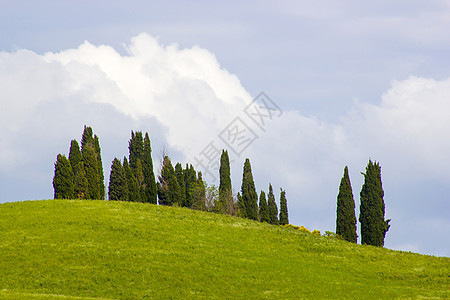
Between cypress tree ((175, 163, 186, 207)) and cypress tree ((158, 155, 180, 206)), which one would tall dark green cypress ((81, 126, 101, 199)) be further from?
cypress tree ((175, 163, 186, 207))

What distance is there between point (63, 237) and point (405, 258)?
2997cm

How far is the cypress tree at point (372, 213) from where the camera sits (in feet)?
212

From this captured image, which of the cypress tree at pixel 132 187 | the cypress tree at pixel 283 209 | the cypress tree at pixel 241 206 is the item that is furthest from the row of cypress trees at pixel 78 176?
the cypress tree at pixel 283 209

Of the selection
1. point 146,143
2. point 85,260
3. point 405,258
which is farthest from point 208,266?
point 146,143

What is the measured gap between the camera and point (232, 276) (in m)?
37.2

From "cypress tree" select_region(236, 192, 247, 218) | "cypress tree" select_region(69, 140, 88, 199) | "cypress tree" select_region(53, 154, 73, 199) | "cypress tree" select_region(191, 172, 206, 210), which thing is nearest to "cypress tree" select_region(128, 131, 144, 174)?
"cypress tree" select_region(191, 172, 206, 210)

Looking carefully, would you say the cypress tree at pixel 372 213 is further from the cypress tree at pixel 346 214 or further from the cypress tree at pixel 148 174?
the cypress tree at pixel 148 174

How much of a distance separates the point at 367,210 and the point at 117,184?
34492 mm

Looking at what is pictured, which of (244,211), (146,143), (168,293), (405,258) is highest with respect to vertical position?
(146,143)

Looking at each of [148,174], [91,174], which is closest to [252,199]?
[148,174]

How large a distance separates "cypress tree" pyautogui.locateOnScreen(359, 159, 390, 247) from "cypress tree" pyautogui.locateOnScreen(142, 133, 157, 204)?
32317 millimetres

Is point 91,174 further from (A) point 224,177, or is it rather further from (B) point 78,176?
(A) point 224,177

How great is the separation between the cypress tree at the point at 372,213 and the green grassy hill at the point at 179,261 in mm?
12668

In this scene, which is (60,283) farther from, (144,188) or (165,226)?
(144,188)
